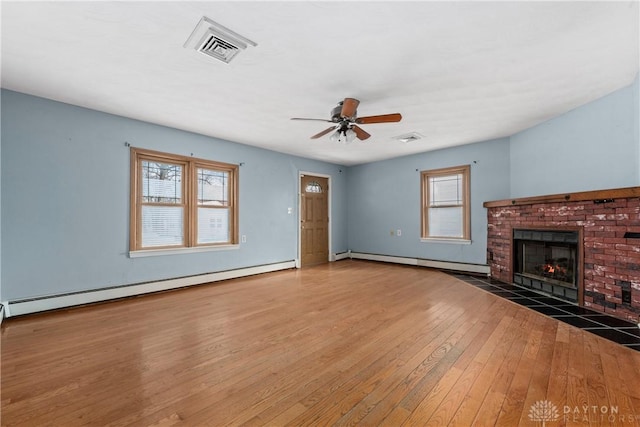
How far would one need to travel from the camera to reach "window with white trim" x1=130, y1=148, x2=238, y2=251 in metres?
4.09

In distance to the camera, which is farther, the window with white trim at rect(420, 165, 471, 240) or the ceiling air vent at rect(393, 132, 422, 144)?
the window with white trim at rect(420, 165, 471, 240)

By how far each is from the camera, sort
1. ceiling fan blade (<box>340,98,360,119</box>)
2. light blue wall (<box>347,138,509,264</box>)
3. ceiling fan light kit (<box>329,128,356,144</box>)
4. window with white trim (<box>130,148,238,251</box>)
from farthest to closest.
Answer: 1. light blue wall (<box>347,138,509,264</box>)
2. window with white trim (<box>130,148,238,251</box>)
3. ceiling fan light kit (<box>329,128,356,144</box>)
4. ceiling fan blade (<box>340,98,360,119</box>)

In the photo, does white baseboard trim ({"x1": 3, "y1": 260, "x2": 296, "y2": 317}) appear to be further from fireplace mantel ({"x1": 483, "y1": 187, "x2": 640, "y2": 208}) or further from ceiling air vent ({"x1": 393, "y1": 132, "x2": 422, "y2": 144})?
fireplace mantel ({"x1": 483, "y1": 187, "x2": 640, "y2": 208})

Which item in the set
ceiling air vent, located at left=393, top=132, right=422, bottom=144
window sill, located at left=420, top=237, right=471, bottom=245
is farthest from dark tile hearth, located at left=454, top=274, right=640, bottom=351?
ceiling air vent, located at left=393, top=132, right=422, bottom=144

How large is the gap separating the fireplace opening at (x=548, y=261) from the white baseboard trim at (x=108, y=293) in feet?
15.4

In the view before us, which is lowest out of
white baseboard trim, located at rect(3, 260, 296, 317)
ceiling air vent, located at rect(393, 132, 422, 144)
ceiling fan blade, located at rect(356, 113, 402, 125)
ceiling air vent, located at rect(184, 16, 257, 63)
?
white baseboard trim, located at rect(3, 260, 296, 317)

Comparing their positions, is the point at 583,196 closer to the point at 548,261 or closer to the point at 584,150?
the point at 584,150

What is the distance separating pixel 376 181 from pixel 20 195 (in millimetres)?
6214

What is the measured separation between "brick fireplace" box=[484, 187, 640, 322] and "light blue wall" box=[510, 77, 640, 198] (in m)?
0.32

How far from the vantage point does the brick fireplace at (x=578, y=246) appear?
2.90m

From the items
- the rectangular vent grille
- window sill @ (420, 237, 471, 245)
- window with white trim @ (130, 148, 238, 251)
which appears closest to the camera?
the rectangular vent grille

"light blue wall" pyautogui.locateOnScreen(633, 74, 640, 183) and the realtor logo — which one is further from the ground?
"light blue wall" pyautogui.locateOnScreen(633, 74, 640, 183)

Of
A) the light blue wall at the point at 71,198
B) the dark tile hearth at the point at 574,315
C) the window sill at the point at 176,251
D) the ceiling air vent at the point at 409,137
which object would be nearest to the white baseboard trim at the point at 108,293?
the light blue wall at the point at 71,198

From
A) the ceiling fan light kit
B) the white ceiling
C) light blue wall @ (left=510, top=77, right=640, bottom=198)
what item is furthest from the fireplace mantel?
the ceiling fan light kit
